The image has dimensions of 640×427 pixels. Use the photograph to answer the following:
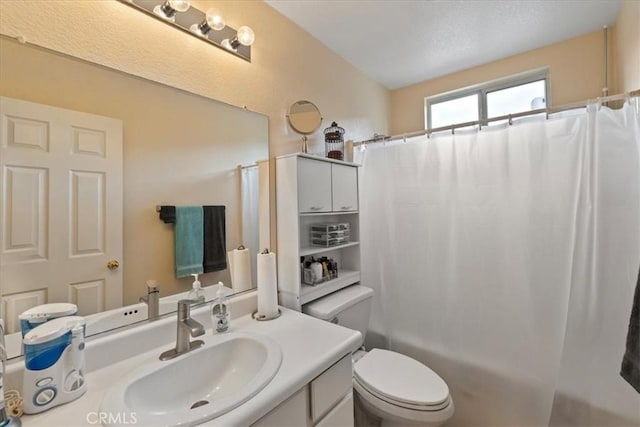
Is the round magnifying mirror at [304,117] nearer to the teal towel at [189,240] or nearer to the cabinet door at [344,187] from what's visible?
the cabinet door at [344,187]

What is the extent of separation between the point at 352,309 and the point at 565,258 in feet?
3.74

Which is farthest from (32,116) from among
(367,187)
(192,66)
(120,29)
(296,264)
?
(367,187)

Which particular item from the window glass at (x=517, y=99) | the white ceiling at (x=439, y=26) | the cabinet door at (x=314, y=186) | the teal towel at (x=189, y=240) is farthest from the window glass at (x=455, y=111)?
the teal towel at (x=189, y=240)

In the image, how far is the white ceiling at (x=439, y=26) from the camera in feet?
4.94

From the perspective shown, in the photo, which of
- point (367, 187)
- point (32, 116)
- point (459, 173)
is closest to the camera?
point (32, 116)

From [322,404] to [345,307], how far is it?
628 millimetres

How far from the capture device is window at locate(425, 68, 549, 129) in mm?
2045

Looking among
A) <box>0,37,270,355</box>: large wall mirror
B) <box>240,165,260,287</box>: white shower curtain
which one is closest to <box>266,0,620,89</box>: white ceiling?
<box>0,37,270,355</box>: large wall mirror

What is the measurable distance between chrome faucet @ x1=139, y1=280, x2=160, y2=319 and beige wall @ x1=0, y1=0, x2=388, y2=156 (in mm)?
800

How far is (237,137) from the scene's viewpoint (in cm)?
133

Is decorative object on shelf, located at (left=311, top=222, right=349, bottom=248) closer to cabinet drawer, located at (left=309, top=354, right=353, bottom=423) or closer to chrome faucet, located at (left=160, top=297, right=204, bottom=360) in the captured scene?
cabinet drawer, located at (left=309, top=354, right=353, bottom=423)

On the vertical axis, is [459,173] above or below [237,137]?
below

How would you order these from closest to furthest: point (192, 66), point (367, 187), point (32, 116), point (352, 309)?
1. point (32, 116)
2. point (192, 66)
3. point (352, 309)
4. point (367, 187)

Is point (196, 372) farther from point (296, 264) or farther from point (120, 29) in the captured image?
point (120, 29)
